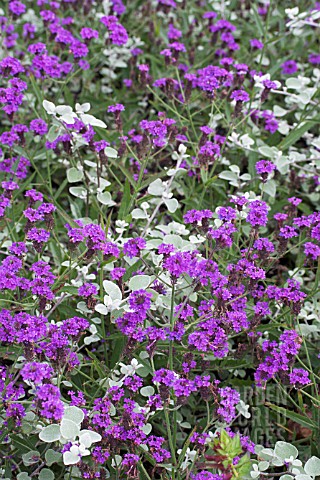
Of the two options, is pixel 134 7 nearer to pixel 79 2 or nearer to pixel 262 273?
pixel 79 2

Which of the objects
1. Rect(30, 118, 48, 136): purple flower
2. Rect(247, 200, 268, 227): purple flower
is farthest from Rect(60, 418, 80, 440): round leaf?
Rect(30, 118, 48, 136): purple flower

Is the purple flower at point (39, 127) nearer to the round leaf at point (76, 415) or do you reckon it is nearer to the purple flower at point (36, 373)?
the purple flower at point (36, 373)

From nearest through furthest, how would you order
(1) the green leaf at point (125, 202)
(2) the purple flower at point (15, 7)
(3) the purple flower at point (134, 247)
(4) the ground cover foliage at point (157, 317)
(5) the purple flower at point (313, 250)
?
(4) the ground cover foliage at point (157, 317) → (3) the purple flower at point (134, 247) → (5) the purple flower at point (313, 250) → (1) the green leaf at point (125, 202) → (2) the purple flower at point (15, 7)

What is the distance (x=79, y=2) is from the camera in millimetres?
3576

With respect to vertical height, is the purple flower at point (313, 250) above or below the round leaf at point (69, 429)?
below

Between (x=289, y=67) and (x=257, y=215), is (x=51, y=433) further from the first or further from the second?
(x=289, y=67)

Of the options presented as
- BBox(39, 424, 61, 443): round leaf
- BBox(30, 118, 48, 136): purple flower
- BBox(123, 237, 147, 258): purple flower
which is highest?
BBox(30, 118, 48, 136): purple flower

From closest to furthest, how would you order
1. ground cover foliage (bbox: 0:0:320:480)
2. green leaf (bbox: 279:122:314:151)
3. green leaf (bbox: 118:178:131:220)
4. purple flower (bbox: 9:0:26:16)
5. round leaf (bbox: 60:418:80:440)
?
round leaf (bbox: 60:418:80:440) → ground cover foliage (bbox: 0:0:320:480) → green leaf (bbox: 118:178:131:220) → green leaf (bbox: 279:122:314:151) → purple flower (bbox: 9:0:26:16)

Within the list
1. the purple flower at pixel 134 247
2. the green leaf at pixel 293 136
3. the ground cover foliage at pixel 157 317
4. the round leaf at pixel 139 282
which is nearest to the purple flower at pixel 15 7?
the ground cover foliage at pixel 157 317

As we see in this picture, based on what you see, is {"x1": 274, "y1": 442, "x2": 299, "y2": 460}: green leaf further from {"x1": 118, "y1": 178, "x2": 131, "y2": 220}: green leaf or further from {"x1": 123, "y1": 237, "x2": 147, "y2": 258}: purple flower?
{"x1": 118, "y1": 178, "x2": 131, "y2": 220}: green leaf

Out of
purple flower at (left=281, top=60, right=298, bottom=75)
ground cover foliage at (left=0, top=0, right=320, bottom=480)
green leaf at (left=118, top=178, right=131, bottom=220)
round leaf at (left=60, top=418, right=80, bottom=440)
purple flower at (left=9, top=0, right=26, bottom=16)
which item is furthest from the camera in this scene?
purple flower at (left=281, top=60, right=298, bottom=75)

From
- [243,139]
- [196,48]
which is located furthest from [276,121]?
[196,48]

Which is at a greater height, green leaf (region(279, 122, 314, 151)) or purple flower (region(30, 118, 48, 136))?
purple flower (region(30, 118, 48, 136))

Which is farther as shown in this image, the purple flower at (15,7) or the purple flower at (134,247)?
the purple flower at (15,7)
